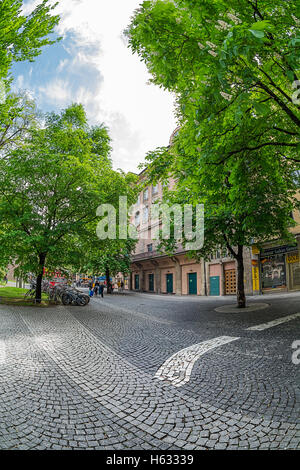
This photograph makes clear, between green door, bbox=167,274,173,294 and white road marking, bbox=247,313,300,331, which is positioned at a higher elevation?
white road marking, bbox=247,313,300,331

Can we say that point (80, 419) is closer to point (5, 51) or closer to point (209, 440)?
point (209, 440)

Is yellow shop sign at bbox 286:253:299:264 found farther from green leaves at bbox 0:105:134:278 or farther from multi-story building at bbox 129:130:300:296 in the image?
green leaves at bbox 0:105:134:278

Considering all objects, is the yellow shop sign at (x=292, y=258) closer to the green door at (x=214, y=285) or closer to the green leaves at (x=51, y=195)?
the green door at (x=214, y=285)

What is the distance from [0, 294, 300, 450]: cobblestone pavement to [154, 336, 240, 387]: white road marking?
81 mm

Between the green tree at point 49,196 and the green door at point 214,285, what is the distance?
15.7 m

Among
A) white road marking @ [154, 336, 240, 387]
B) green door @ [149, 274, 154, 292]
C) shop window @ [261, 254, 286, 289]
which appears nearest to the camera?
white road marking @ [154, 336, 240, 387]

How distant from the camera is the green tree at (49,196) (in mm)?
11930

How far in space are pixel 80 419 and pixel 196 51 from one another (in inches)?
256

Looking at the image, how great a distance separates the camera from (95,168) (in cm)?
1380

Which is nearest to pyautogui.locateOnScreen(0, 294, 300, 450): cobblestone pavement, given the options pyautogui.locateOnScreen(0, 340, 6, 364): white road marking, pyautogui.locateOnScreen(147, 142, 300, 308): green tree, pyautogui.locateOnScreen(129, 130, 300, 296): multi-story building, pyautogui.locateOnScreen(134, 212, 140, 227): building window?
pyautogui.locateOnScreen(0, 340, 6, 364): white road marking

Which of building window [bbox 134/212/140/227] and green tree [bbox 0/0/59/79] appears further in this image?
building window [bbox 134/212/140/227]

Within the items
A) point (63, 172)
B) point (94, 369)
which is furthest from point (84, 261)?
point (94, 369)

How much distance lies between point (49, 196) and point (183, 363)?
11934 mm

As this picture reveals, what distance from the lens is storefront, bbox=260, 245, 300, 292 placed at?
19.0 meters
